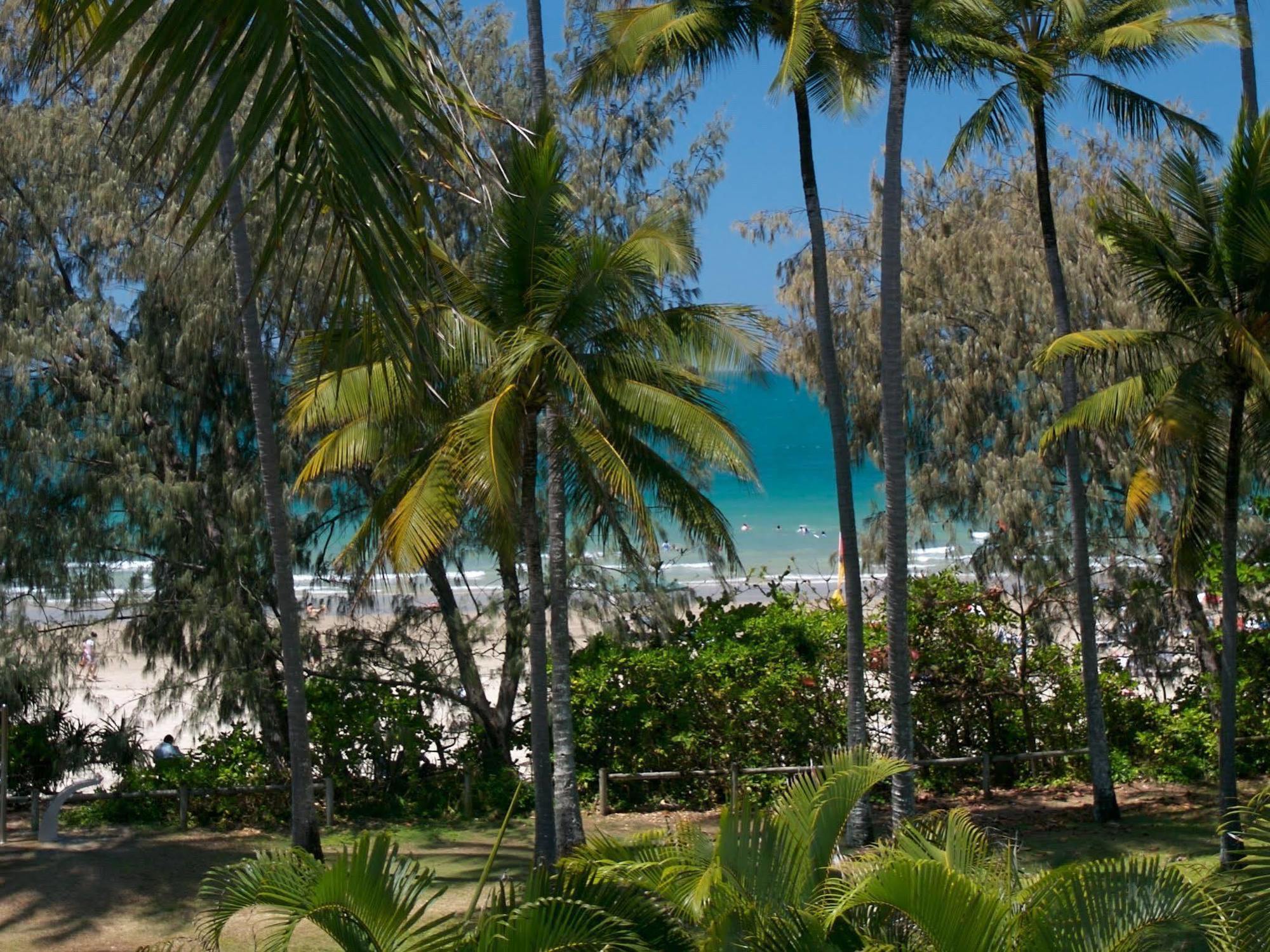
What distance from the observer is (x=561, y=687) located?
546 inches

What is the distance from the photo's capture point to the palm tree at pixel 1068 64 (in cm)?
1281

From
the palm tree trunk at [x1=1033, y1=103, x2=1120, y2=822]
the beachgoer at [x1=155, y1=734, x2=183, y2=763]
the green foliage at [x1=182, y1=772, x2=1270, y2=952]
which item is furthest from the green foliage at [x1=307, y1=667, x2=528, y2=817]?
the green foliage at [x1=182, y1=772, x2=1270, y2=952]

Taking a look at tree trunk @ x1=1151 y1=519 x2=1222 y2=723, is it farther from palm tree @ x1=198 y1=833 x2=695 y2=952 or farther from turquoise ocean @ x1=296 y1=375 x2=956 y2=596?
palm tree @ x1=198 y1=833 x2=695 y2=952

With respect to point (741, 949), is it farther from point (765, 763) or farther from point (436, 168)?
point (765, 763)

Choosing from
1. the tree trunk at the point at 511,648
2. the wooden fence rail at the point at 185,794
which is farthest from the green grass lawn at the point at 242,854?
the tree trunk at the point at 511,648

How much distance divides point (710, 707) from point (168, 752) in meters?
7.26

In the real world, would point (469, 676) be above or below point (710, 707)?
above

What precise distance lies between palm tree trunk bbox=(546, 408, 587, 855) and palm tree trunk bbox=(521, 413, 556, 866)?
0.16 m

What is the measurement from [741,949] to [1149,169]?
23.2m

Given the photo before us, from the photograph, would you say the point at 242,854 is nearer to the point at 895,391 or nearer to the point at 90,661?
the point at 90,661

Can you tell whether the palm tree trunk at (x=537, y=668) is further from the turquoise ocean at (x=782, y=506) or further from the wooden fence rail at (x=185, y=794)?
the wooden fence rail at (x=185, y=794)

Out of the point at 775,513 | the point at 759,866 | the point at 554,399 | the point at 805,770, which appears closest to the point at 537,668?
the point at 554,399

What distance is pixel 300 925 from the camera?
11.4 meters

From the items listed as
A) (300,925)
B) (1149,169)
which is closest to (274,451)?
(300,925)
